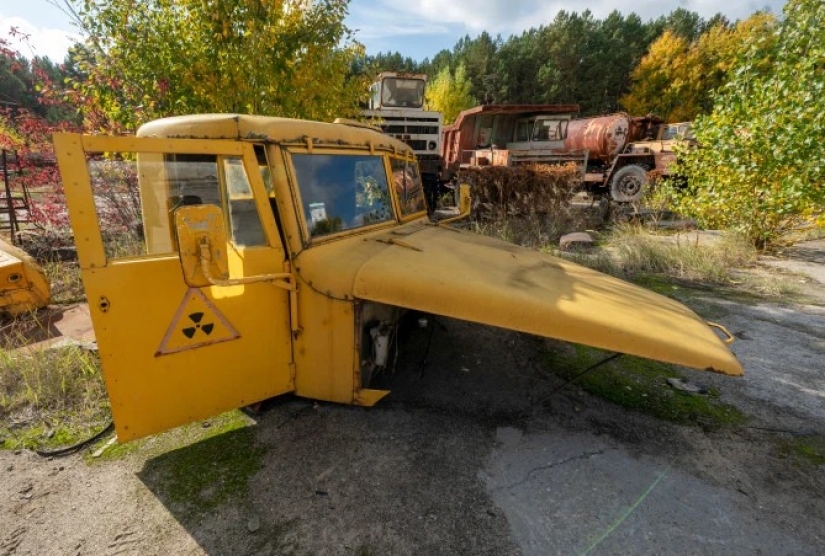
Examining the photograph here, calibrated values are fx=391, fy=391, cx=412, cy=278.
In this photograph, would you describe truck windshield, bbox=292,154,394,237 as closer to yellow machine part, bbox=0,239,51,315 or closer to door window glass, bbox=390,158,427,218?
door window glass, bbox=390,158,427,218

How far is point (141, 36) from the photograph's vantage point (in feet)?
15.3

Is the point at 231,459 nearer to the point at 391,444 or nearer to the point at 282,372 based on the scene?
the point at 282,372

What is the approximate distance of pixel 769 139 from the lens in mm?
6086

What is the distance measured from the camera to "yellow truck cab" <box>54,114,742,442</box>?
1.86 meters

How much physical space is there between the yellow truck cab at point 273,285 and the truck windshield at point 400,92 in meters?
11.0

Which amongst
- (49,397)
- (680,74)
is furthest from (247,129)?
(680,74)

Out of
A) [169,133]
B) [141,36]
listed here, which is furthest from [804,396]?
[141,36]

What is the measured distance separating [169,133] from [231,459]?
78.6 inches

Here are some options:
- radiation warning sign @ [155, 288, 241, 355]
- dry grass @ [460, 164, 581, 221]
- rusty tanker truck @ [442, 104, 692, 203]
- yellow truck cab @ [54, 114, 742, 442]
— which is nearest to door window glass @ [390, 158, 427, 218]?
yellow truck cab @ [54, 114, 742, 442]

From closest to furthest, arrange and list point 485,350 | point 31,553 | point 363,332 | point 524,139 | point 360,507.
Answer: point 31,553 → point 360,507 → point 363,332 → point 485,350 → point 524,139

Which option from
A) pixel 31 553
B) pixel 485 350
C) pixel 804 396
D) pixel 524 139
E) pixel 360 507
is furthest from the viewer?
pixel 524 139

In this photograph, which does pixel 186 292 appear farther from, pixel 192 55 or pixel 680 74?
pixel 680 74

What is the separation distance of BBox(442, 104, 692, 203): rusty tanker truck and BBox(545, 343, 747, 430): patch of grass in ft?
32.4

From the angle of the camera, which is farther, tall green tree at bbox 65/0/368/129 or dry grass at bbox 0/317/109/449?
tall green tree at bbox 65/0/368/129
